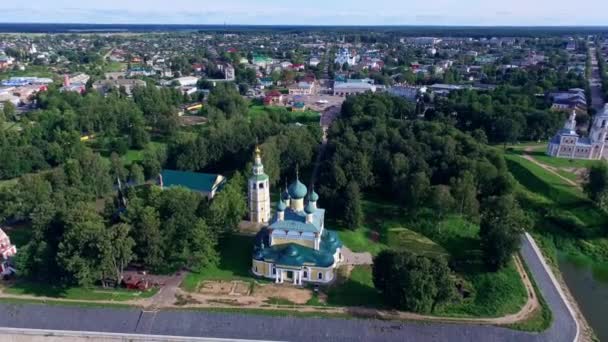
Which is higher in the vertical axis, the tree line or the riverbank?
the tree line

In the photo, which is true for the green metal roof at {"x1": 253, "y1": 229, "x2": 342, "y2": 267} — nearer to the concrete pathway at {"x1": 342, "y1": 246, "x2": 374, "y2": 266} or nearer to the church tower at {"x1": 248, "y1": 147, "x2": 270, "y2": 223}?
the concrete pathway at {"x1": 342, "y1": 246, "x2": 374, "y2": 266}

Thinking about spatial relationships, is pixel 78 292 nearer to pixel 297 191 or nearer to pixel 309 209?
pixel 297 191

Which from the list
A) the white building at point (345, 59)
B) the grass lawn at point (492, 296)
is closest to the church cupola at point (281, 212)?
the grass lawn at point (492, 296)

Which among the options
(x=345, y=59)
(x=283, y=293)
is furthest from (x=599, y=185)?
(x=345, y=59)

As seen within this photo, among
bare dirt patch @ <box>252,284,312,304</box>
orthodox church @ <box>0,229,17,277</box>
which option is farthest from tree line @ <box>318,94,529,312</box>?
orthodox church @ <box>0,229,17,277</box>

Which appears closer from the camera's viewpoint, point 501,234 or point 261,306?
point 261,306

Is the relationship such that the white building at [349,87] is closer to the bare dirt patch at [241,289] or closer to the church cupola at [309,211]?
the church cupola at [309,211]
